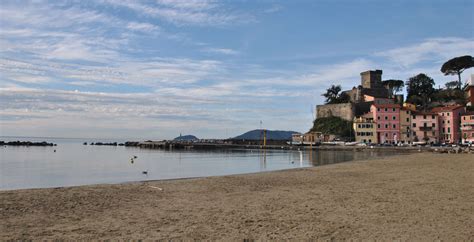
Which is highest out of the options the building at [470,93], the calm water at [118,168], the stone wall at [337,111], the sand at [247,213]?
the building at [470,93]

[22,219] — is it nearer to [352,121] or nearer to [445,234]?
[445,234]

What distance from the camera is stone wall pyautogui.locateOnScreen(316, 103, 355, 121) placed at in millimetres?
94938

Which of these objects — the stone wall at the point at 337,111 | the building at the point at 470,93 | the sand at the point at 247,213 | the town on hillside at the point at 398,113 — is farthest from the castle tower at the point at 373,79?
the sand at the point at 247,213

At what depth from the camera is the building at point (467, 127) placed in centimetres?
7531

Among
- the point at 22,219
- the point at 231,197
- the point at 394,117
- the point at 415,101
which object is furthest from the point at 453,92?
the point at 22,219

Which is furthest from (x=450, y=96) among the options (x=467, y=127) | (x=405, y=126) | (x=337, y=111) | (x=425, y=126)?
(x=337, y=111)

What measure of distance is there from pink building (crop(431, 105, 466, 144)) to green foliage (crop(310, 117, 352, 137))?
66.3ft

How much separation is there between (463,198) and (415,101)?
312 ft

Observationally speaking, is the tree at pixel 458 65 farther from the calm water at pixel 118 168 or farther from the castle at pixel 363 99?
the calm water at pixel 118 168

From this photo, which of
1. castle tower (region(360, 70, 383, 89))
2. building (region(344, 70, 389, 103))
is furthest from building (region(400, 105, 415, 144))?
castle tower (region(360, 70, 383, 89))

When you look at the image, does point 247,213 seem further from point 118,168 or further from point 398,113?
point 398,113

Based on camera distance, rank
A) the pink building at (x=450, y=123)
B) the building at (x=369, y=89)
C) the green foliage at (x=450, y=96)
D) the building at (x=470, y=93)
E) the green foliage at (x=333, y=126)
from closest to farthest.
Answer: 1. the pink building at (x=450, y=123)
2. the building at (x=470, y=93)
3. the green foliage at (x=450, y=96)
4. the green foliage at (x=333, y=126)
5. the building at (x=369, y=89)

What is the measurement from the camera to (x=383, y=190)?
15219 mm

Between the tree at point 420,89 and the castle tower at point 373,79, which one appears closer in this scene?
the tree at point 420,89
